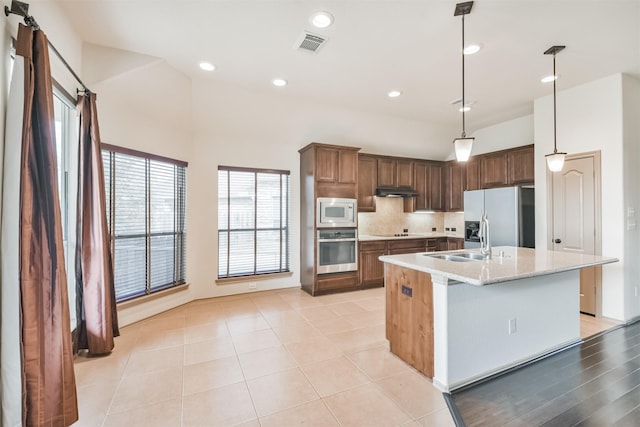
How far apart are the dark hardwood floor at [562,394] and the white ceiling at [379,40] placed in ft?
9.98

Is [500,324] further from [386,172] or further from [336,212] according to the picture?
[386,172]

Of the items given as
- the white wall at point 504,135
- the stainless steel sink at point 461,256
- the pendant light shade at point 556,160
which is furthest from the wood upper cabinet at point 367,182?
the pendant light shade at point 556,160

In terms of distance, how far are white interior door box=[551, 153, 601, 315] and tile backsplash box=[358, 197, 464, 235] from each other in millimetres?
2214

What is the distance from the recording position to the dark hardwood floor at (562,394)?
189 cm

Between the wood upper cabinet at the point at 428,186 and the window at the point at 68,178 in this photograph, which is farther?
the wood upper cabinet at the point at 428,186

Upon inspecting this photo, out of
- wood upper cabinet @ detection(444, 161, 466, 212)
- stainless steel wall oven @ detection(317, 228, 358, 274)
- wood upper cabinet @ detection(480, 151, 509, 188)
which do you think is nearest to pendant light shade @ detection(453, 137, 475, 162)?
stainless steel wall oven @ detection(317, 228, 358, 274)

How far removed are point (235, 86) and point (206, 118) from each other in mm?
719

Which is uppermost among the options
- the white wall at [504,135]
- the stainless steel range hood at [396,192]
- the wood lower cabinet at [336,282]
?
the white wall at [504,135]

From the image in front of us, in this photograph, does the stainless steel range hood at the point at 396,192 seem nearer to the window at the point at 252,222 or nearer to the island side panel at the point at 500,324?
the window at the point at 252,222

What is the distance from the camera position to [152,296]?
12.3 ft

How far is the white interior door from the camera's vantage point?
3674mm

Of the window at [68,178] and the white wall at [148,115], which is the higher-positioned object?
the white wall at [148,115]

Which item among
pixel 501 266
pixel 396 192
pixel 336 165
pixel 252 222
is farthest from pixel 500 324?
pixel 252 222

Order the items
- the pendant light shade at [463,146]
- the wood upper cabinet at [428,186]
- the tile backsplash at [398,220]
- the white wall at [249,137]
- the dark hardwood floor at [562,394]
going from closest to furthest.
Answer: the dark hardwood floor at [562,394]
the pendant light shade at [463,146]
the white wall at [249,137]
the tile backsplash at [398,220]
the wood upper cabinet at [428,186]
